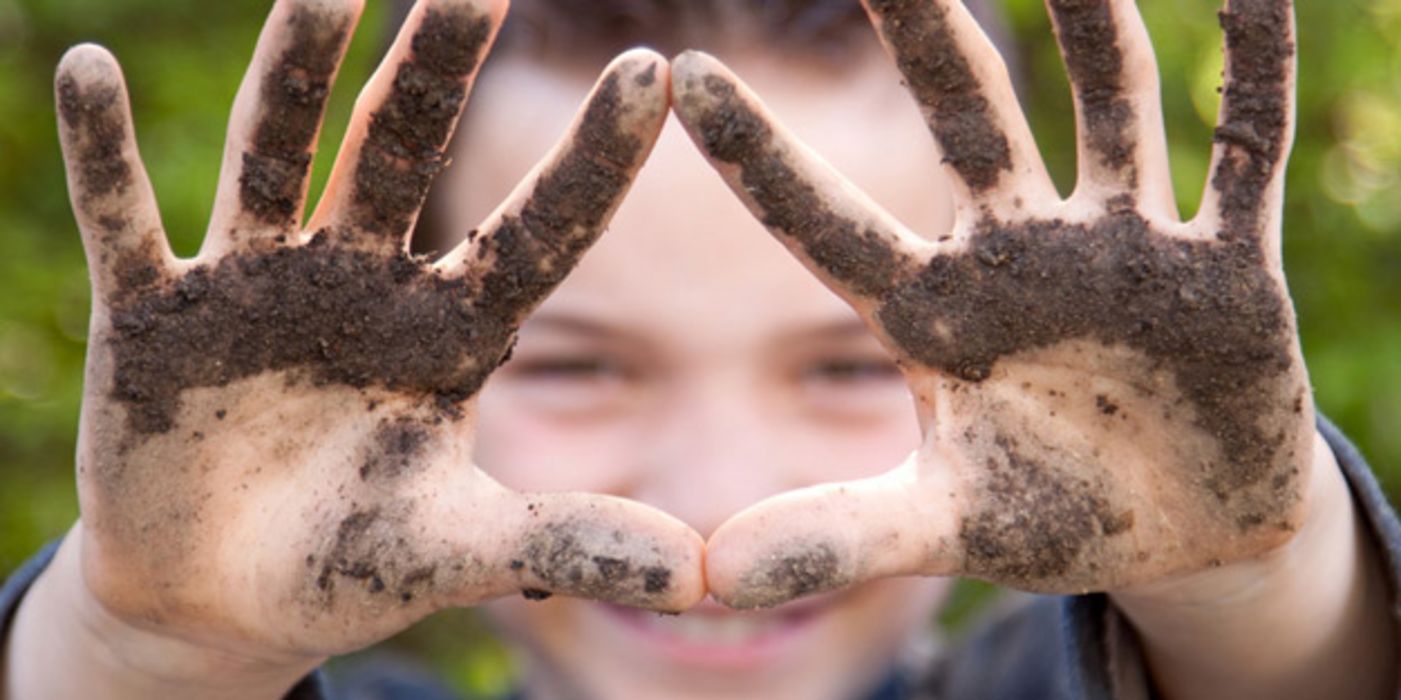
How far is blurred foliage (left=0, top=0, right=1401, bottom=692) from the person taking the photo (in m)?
2.37

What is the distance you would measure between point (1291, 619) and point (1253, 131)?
0.45 meters

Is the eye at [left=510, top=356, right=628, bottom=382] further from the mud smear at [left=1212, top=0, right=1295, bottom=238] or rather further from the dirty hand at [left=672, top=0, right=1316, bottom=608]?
the mud smear at [left=1212, top=0, right=1295, bottom=238]

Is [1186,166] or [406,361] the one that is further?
[1186,166]

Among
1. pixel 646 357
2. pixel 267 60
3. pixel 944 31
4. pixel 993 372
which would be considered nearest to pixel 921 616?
pixel 646 357

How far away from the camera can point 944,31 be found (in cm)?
108

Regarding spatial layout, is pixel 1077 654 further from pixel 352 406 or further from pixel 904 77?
pixel 352 406

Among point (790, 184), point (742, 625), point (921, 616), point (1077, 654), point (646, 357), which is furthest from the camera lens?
point (921, 616)

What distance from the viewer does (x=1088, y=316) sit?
108 centimetres

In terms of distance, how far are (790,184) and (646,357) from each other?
0.73m

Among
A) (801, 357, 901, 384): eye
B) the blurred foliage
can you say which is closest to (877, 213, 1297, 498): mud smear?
(801, 357, 901, 384): eye

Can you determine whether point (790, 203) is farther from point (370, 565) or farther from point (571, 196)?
point (370, 565)

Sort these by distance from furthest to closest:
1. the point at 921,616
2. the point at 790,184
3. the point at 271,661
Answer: the point at 921,616
the point at 271,661
the point at 790,184

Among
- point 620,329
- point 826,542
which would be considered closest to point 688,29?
point 620,329

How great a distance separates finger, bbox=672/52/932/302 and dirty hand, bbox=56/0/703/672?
0.20 ft
